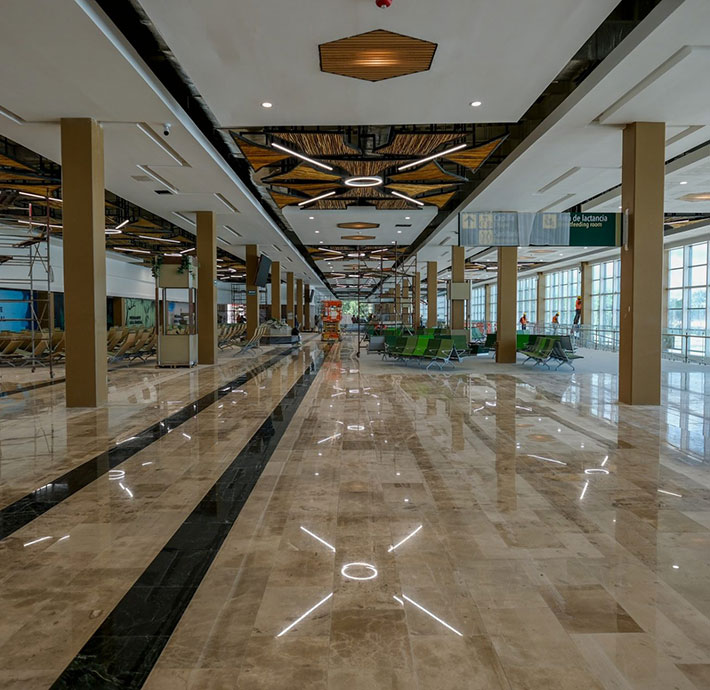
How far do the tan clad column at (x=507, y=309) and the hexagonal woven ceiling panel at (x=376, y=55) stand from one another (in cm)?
993

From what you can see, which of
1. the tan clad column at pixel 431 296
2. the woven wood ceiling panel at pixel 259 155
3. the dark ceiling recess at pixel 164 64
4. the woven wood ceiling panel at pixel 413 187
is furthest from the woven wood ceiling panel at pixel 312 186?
the tan clad column at pixel 431 296

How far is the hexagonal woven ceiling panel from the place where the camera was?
6.25m

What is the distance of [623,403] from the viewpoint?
28.1 feet

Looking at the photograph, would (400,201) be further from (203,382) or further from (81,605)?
(81,605)

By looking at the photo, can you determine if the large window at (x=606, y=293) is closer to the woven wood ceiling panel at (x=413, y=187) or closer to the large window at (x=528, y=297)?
the large window at (x=528, y=297)

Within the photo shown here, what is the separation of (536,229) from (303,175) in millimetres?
5108

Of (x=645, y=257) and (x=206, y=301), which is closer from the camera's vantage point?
(x=645, y=257)

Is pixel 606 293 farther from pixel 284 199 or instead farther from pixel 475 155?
pixel 475 155

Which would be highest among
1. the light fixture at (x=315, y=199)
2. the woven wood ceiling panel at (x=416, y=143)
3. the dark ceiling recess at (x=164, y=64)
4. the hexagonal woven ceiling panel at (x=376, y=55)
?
the dark ceiling recess at (x=164, y=64)

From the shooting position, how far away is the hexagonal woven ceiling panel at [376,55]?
246 inches

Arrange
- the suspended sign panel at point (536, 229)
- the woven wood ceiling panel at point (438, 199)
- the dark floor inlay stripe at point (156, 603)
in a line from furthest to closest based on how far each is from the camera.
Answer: the woven wood ceiling panel at point (438, 199) < the suspended sign panel at point (536, 229) < the dark floor inlay stripe at point (156, 603)

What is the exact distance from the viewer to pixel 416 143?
33.4ft

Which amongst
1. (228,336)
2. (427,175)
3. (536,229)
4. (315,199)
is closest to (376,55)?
(536,229)

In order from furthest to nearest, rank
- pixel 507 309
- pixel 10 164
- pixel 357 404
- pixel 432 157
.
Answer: pixel 507 309
pixel 10 164
pixel 432 157
pixel 357 404
